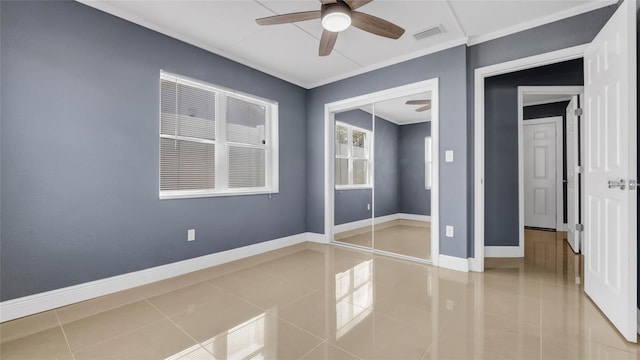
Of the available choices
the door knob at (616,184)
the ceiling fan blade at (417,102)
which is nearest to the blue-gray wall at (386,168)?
the ceiling fan blade at (417,102)

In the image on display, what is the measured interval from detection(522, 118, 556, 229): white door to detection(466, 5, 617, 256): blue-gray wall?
3233 millimetres

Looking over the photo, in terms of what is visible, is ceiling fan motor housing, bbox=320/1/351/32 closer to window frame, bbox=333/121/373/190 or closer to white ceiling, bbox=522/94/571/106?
window frame, bbox=333/121/373/190

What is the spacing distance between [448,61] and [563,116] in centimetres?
385

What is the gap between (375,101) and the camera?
13.2 ft

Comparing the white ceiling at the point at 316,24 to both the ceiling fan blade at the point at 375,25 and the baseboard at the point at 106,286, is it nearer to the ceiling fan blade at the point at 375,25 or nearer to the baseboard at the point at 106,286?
the ceiling fan blade at the point at 375,25

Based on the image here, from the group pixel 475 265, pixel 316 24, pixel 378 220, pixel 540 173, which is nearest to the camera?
pixel 316 24

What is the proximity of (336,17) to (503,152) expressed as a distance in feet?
9.89

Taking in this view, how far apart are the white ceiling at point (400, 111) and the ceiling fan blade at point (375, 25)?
127cm

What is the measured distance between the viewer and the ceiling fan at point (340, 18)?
7.24ft

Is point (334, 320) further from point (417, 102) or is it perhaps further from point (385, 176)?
point (417, 102)

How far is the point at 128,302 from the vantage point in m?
2.43

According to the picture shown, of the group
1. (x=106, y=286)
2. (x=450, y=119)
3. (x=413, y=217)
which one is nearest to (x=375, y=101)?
(x=450, y=119)

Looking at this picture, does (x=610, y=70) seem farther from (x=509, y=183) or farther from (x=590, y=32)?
(x=509, y=183)

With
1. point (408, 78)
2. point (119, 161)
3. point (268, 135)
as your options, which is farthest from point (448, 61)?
point (119, 161)
